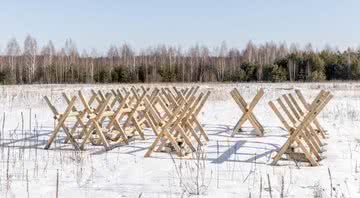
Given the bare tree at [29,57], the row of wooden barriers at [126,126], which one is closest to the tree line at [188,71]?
the bare tree at [29,57]

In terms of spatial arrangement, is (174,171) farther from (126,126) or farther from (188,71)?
(188,71)

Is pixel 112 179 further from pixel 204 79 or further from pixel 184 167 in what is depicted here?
pixel 204 79

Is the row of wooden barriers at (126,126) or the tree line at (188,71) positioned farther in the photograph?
the tree line at (188,71)

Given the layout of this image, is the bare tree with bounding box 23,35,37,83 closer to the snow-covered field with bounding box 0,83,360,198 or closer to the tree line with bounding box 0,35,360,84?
the tree line with bounding box 0,35,360,84

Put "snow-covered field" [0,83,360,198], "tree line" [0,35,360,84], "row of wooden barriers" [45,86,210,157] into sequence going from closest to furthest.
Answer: "snow-covered field" [0,83,360,198], "row of wooden barriers" [45,86,210,157], "tree line" [0,35,360,84]

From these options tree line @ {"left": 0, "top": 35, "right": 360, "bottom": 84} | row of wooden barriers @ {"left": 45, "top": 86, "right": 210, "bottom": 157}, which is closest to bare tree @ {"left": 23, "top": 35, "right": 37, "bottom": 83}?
tree line @ {"left": 0, "top": 35, "right": 360, "bottom": 84}

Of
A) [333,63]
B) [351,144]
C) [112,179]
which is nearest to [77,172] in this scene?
[112,179]

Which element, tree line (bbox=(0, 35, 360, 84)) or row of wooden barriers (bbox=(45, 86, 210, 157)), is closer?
row of wooden barriers (bbox=(45, 86, 210, 157))

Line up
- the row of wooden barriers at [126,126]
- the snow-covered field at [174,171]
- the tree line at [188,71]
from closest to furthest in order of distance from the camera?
the snow-covered field at [174,171] < the row of wooden barriers at [126,126] < the tree line at [188,71]

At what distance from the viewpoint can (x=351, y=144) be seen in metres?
10.1

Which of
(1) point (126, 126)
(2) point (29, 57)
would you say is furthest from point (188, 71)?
(1) point (126, 126)

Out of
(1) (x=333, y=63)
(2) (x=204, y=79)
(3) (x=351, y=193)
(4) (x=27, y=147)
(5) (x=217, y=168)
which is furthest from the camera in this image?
(2) (x=204, y=79)

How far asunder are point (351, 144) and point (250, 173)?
433 cm

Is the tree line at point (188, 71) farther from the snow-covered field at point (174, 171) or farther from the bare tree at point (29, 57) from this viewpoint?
the snow-covered field at point (174, 171)
